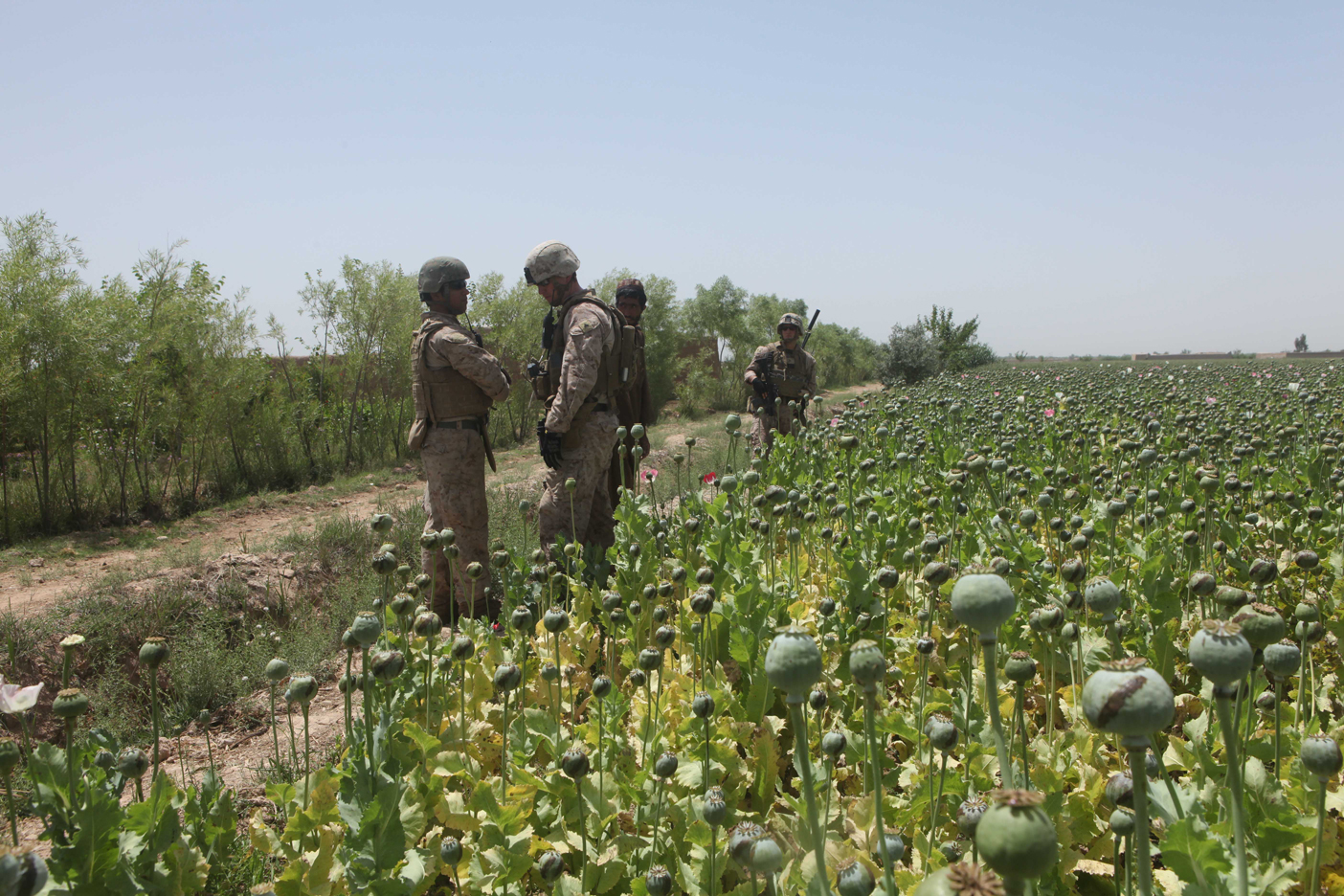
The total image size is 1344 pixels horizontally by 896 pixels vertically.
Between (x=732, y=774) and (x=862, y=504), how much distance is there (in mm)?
2076

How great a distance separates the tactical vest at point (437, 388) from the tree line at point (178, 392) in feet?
24.0

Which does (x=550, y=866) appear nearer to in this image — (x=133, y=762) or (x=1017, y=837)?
(x=133, y=762)

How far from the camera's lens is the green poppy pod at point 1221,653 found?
3.33ft

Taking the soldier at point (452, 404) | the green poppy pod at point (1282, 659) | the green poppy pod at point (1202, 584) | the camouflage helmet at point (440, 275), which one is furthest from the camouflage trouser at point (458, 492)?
the green poppy pod at point (1282, 659)

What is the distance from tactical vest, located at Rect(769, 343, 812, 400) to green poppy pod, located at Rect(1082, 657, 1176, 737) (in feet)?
27.5

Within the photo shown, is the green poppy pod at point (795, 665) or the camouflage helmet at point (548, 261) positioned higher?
the camouflage helmet at point (548, 261)

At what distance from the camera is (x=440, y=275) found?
521 centimetres

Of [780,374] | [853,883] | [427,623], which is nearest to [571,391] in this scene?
[427,623]

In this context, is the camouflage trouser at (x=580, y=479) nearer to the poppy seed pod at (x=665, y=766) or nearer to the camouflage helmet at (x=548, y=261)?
the camouflage helmet at (x=548, y=261)

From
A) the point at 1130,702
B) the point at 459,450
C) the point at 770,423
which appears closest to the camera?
the point at 1130,702

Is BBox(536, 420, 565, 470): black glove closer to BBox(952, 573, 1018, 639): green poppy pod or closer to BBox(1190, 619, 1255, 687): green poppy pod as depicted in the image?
BBox(952, 573, 1018, 639): green poppy pod

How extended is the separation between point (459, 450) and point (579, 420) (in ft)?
2.72

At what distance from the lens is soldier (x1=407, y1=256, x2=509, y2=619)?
510 centimetres

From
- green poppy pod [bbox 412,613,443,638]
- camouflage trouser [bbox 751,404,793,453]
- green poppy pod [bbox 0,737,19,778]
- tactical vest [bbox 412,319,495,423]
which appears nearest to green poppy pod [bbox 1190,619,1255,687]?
green poppy pod [bbox 412,613,443,638]
